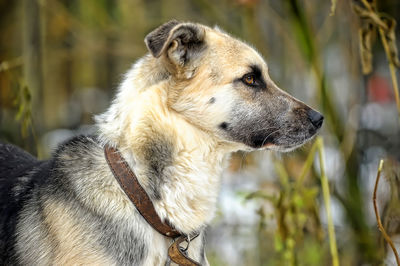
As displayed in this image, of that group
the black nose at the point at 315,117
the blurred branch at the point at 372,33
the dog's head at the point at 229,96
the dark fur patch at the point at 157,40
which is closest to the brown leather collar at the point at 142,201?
the dog's head at the point at 229,96

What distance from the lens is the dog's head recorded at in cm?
312

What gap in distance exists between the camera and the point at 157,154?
2.88m

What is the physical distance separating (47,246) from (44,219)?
0.15 metres

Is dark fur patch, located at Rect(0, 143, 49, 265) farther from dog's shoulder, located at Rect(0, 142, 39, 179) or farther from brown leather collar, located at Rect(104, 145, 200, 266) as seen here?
brown leather collar, located at Rect(104, 145, 200, 266)

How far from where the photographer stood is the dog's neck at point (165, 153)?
2.86m

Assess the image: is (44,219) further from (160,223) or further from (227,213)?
(227,213)

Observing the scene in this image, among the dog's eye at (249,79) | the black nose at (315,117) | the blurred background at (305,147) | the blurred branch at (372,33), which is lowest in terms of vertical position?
the blurred background at (305,147)

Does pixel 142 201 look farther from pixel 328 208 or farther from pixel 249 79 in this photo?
pixel 328 208

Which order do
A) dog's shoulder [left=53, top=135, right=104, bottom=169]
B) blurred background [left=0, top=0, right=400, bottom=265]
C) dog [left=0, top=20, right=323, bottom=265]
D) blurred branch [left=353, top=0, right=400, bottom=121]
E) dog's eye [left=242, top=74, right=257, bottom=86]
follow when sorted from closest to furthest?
dog [left=0, top=20, right=323, bottom=265]
dog's shoulder [left=53, top=135, right=104, bottom=169]
blurred branch [left=353, top=0, right=400, bottom=121]
dog's eye [left=242, top=74, right=257, bottom=86]
blurred background [left=0, top=0, right=400, bottom=265]

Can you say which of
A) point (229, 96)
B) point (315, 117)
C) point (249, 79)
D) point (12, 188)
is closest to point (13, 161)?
point (12, 188)

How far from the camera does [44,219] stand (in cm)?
286

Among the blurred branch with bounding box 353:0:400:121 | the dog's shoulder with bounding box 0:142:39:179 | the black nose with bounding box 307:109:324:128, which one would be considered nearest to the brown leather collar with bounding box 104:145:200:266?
the dog's shoulder with bounding box 0:142:39:179

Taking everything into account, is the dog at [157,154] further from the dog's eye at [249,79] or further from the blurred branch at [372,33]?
the blurred branch at [372,33]

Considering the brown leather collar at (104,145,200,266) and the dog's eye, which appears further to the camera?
the dog's eye
